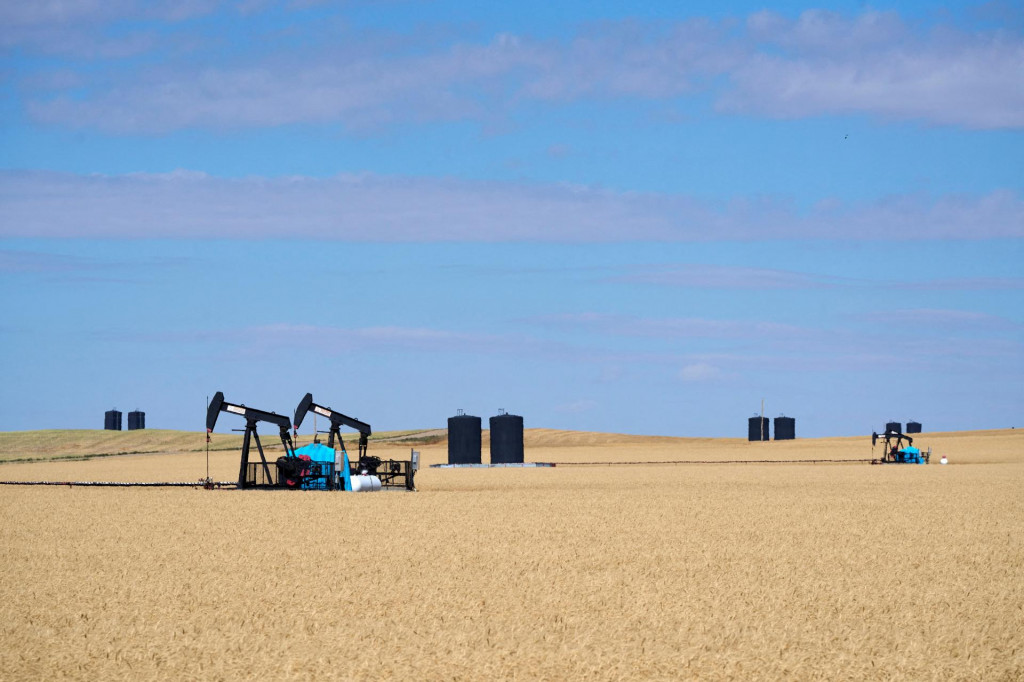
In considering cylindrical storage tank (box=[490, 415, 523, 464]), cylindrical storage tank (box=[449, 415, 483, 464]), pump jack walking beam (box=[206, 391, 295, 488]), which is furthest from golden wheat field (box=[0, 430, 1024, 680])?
cylindrical storage tank (box=[490, 415, 523, 464])

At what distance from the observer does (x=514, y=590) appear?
53.9ft

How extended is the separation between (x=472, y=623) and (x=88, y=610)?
462cm

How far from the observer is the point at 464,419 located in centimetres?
7306

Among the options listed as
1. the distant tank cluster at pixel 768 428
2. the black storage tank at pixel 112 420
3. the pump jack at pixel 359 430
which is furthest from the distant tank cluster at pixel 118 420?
the pump jack at pixel 359 430

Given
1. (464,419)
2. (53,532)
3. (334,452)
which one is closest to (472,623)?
(53,532)

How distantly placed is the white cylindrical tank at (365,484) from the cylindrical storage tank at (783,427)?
255 feet

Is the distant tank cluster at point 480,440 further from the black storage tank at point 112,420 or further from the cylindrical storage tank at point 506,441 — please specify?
the black storage tank at point 112,420

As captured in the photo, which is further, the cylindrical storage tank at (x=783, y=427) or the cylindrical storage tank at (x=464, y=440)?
the cylindrical storage tank at (x=783, y=427)

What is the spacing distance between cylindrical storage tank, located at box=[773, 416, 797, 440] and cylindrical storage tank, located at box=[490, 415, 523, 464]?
151ft

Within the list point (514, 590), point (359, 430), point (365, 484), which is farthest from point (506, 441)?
point (514, 590)

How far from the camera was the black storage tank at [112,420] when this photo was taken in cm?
13575

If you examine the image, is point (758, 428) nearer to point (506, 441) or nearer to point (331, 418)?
point (506, 441)

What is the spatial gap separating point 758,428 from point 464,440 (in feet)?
154

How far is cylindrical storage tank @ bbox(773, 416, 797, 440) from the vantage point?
113625mm
